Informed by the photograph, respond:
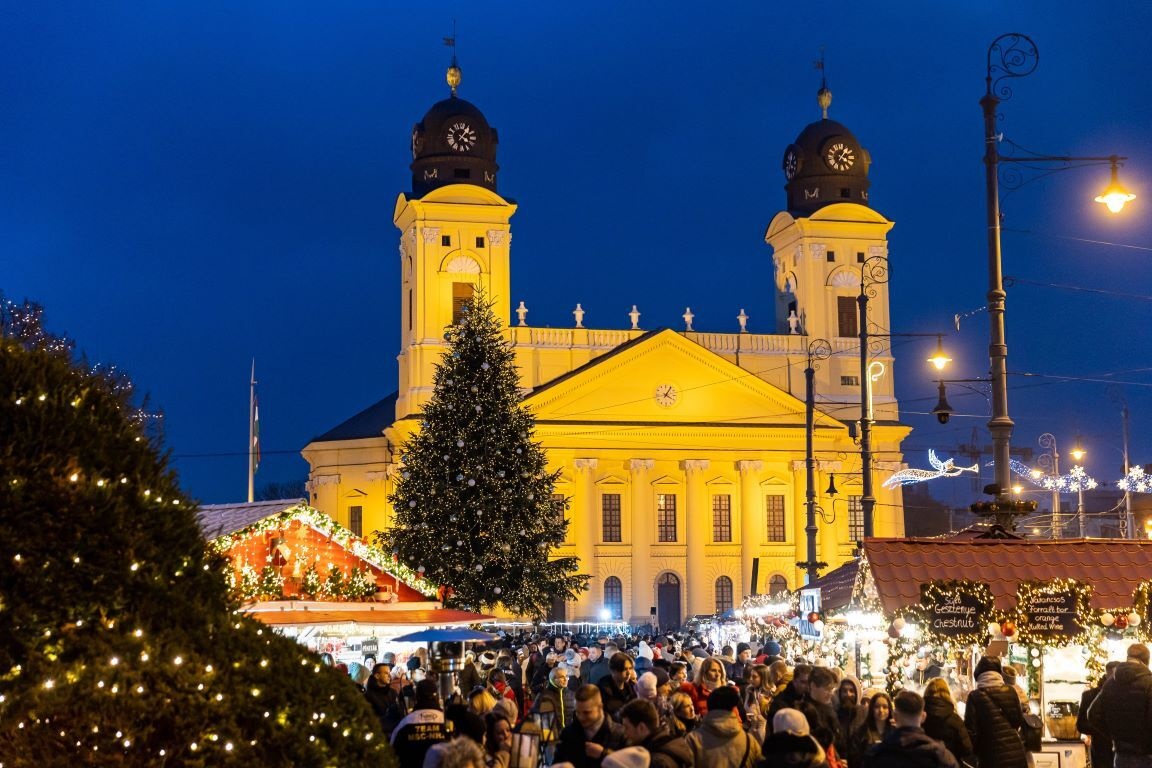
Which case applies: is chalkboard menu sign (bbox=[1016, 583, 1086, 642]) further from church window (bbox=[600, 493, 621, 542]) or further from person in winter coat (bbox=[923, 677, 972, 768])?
church window (bbox=[600, 493, 621, 542])

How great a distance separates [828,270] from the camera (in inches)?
2694

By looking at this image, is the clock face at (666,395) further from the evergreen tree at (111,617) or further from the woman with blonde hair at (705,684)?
the evergreen tree at (111,617)

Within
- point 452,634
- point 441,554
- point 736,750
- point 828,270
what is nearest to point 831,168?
point 828,270

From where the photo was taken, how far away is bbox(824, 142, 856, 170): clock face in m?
67.9

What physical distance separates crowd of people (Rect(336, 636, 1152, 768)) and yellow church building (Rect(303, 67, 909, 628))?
4799cm

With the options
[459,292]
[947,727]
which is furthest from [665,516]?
[947,727]

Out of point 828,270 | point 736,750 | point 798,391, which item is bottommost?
point 736,750

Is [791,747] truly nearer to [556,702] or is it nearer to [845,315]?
[556,702]

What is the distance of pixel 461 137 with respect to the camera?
211 feet

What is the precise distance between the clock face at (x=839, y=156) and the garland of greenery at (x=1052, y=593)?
175 ft

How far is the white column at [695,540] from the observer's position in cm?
6662

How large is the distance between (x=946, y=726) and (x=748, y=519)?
184ft

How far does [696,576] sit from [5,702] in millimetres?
61082

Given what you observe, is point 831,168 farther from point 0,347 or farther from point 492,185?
point 0,347
